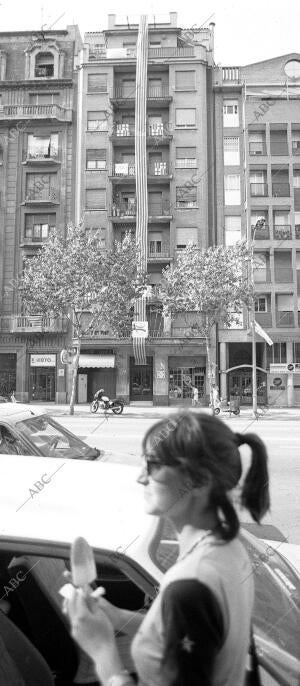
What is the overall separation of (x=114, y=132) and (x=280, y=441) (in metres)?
28.9

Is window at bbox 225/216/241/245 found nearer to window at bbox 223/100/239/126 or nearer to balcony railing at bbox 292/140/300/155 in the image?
balcony railing at bbox 292/140/300/155

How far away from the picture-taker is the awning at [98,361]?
32281 millimetres

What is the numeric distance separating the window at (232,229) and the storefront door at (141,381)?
33.7ft

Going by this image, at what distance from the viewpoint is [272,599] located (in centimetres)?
216

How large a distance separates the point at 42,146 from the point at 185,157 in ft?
34.5

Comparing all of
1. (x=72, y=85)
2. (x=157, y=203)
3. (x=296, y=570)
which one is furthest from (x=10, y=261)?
(x=296, y=570)

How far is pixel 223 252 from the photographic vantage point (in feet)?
81.1

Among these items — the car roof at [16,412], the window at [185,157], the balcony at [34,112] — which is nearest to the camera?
the car roof at [16,412]

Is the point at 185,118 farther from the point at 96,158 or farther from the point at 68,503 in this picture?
the point at 68,503

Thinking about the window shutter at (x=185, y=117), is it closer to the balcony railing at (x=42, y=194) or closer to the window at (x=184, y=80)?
the window at (x=184, y=80)

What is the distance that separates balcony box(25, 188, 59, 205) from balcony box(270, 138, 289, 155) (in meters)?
15.5

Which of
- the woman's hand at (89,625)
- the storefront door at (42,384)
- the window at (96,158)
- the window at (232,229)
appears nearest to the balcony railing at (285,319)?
the window at (232,229)

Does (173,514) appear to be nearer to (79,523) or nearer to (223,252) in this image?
(79,523)

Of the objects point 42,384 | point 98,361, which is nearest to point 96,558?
point 98,361
